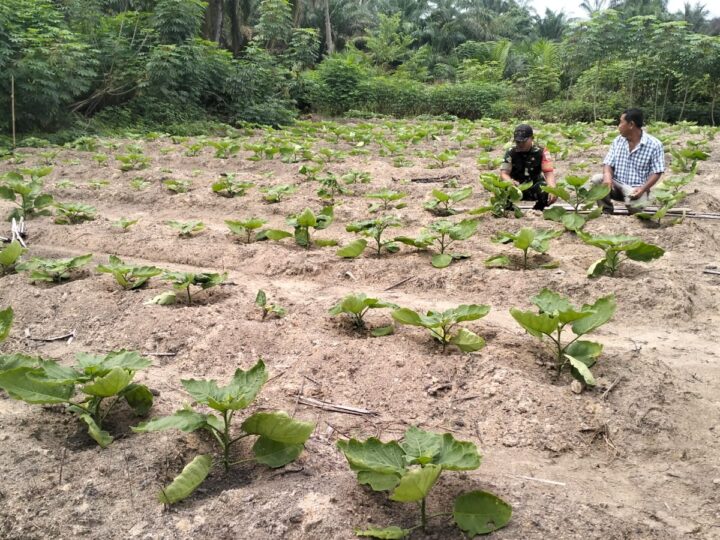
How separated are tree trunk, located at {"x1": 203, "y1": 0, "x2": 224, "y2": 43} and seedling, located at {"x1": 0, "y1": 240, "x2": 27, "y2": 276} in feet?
69.9

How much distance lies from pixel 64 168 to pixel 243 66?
1157 cm

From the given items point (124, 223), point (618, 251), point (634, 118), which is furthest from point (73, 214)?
point (634, 118)

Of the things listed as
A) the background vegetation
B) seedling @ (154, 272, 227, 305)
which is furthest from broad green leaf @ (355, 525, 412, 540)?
the background vegetation

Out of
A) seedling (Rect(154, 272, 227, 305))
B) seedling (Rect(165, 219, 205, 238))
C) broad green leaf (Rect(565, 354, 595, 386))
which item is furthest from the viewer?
seedling (Rect(165, 219, 205, 238))

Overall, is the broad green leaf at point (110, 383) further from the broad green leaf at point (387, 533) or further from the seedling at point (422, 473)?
the broad green leaf at point (387, 533)

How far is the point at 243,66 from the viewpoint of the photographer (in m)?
19.8

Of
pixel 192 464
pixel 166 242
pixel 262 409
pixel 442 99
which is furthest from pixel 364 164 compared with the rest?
pixel 442 99

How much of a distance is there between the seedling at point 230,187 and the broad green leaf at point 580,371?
17.6 feet

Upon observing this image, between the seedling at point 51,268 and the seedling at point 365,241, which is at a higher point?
the seedling at point 365,241

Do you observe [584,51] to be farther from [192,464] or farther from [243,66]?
[192,464]

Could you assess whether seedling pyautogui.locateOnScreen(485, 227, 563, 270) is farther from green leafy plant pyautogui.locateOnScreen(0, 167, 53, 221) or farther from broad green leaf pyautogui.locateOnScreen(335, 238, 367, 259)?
green leafy plant pyautogui.locateOnScreen(0, 167, 53, 221)

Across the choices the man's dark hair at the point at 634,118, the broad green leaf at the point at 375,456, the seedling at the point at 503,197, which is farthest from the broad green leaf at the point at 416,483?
the man's dark hair at the point at 634,118

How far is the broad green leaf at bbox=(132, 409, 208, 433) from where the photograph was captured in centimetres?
201

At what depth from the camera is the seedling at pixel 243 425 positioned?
6.73 ft
